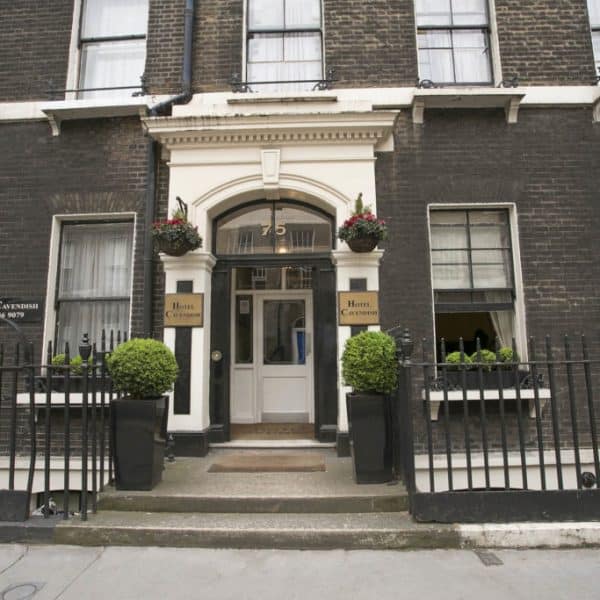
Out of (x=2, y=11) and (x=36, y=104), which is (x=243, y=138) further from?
(x=2, y=11)

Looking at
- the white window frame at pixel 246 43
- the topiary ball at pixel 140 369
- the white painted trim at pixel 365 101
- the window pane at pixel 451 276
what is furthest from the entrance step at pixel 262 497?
the white window frame at pixel 246 43

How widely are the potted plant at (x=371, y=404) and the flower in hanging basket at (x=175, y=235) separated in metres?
2.47

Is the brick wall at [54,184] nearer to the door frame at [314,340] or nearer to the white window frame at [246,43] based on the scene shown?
the door frame at [314,340]

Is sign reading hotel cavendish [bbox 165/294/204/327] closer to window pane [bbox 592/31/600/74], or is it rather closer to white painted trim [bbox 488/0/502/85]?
white painted trim [bbox 488/0/502/85]

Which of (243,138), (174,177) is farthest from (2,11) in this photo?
(243,138)

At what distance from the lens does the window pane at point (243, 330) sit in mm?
6871

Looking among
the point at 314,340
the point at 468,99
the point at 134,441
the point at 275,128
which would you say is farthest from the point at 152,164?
the point at 468,99

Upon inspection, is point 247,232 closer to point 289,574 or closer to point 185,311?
point 185,311

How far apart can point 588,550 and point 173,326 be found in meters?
4.68

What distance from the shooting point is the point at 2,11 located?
6.80 metres

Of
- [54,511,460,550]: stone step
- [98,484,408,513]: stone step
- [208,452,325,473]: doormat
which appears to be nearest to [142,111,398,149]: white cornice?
[208,452,325,473]: doormat

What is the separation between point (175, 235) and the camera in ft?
18.0

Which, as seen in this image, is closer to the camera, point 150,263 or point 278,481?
point 278,481

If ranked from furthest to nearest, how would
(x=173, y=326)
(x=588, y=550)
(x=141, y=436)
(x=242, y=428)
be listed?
(x=242, y=428), (x=173, y=326), (x=141, y=436), (x=588, y=550)
